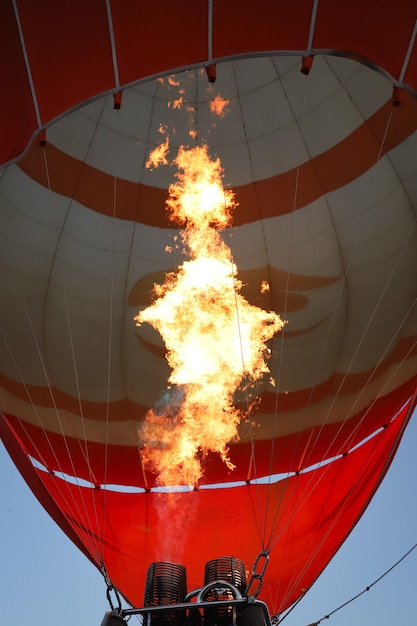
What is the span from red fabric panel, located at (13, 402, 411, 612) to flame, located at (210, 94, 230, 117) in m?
3.60

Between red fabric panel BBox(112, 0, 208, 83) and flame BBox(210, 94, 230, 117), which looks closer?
red fabric panel BBox(112, 0, 208, 83)

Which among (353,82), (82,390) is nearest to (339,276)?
(353,82)

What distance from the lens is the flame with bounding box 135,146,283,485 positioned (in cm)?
702

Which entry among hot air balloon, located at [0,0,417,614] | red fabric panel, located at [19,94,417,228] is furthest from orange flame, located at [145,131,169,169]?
red fabric panel, located at [19,94,417,228]

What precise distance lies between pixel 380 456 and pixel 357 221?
99.6 inches

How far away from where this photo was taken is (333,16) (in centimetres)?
443

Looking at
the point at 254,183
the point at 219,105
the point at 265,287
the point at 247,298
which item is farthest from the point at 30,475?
the point at 219,105

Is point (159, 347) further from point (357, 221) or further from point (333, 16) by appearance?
point (333, 16)

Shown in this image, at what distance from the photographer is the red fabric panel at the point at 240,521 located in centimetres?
757

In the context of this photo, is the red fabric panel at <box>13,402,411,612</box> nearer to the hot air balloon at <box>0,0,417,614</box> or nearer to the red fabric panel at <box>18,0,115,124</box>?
the hot air balloon at <box>0,0,417,614</box>

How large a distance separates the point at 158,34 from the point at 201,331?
3705mm

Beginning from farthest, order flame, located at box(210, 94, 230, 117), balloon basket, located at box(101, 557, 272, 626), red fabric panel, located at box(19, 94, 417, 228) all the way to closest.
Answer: flame, located at box(210, 94, 230, 117), red fabric panel, located at box(19, 94, 417, 228), balloon basket, located at box(101, 557, 272, 626)

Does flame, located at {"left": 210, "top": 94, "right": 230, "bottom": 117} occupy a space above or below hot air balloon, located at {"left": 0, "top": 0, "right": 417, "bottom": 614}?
above

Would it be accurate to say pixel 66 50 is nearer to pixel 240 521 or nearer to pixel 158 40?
pixel 158 40
